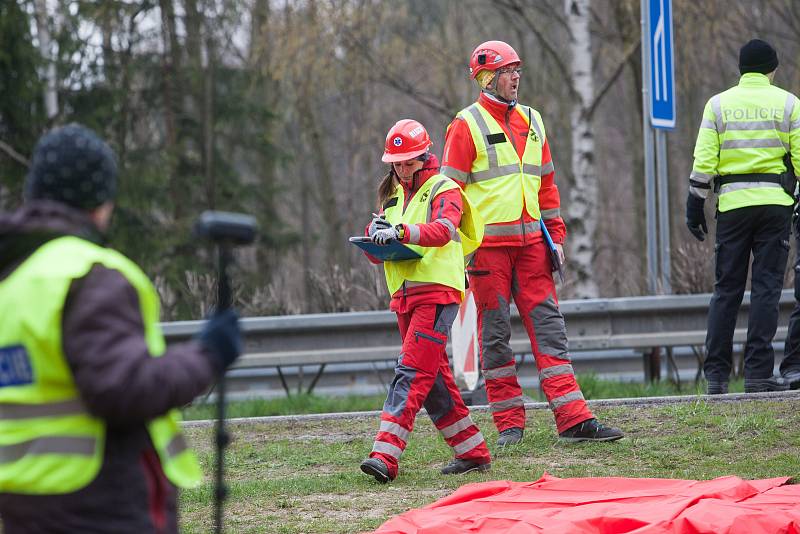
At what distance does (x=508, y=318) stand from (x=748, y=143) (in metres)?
2.11

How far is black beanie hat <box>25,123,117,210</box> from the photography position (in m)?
2.94

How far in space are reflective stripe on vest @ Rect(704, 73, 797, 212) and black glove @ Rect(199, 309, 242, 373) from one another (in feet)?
18.2

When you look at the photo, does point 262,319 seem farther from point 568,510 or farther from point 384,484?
point 568,510

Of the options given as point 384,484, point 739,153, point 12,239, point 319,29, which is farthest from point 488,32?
point 12,239

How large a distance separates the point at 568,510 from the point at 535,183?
262cm

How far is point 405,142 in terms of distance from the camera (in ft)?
21.3

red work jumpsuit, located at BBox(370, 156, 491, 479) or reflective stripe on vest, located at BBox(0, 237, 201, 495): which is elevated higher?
reflective stripe on vest, located at BBox(0, 237, 201, 495)

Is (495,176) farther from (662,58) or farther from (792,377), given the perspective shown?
(662,58)

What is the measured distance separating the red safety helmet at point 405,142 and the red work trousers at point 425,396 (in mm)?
779

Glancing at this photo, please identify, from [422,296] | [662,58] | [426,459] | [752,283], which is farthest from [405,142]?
[662,58]

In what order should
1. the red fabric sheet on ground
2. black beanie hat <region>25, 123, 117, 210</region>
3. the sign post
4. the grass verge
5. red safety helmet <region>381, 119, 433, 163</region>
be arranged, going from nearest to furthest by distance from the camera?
black beanie hat <region>25, 123, 117, 210</region> → the red fabric sheet on ground → the grass verge → red safety helmet <region>381, 119, 433, 163</region> → the sign post

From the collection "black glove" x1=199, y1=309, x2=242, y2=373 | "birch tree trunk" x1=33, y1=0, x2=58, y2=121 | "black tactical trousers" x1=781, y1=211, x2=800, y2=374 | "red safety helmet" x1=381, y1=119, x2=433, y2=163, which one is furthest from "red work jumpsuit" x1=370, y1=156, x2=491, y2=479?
"birch tree trunk" x1=33, y1=0, x2=58, y2=121

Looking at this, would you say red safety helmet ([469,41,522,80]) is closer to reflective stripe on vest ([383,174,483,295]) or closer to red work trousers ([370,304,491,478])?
reflective stripe on vest ([383,174,483,295])

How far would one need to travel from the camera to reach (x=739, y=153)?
26.6 feet
